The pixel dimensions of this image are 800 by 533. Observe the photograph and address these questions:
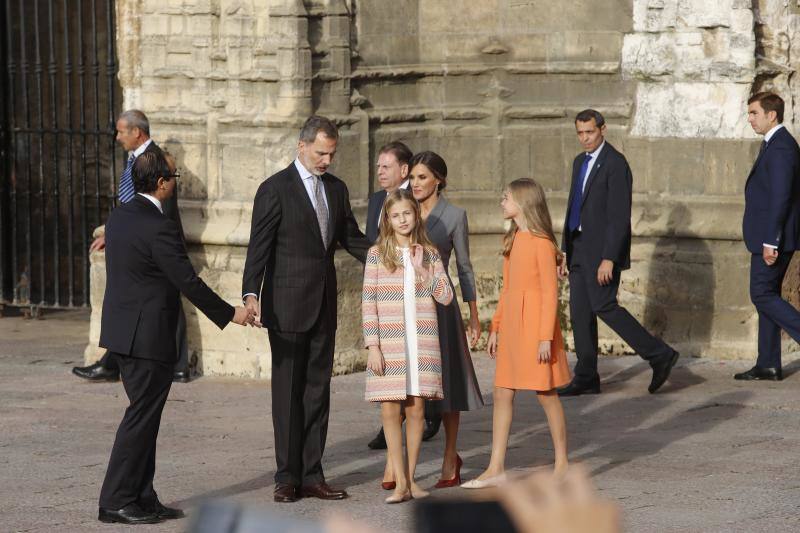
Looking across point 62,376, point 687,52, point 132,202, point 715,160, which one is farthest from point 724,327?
point 132,202

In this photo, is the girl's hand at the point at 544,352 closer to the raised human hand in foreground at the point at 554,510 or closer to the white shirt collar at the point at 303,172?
the white shirt collar at the point at 303,172

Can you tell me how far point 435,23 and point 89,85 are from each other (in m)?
4.55

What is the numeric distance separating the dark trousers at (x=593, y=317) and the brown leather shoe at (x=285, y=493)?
294 cm

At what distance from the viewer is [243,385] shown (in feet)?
30.7

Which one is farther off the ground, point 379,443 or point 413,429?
point 413,429

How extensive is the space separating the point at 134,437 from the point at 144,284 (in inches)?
24.4

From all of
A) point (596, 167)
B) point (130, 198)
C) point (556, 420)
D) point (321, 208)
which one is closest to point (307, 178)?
point (321, 208)

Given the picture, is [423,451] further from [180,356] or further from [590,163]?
[180,356]

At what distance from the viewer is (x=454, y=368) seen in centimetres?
684

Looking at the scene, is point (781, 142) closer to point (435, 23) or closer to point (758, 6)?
point (758, 6)

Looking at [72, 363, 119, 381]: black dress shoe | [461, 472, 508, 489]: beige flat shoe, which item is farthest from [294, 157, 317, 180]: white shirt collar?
[72, 363, 119, 381]: black dress shoe

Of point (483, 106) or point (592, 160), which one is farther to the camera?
point (483, 106)

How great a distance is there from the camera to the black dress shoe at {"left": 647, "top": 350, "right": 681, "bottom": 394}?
8.84 metres

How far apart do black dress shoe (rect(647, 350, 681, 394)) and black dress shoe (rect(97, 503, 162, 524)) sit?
375 centimetres
